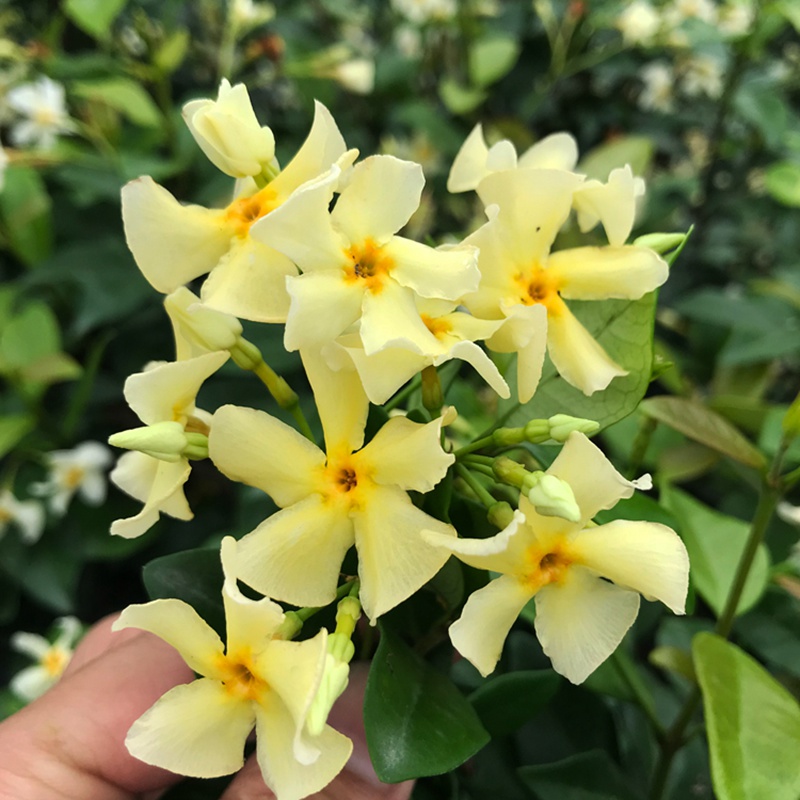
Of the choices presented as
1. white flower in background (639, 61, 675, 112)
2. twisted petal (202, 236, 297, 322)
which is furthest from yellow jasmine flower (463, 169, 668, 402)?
white flower in background (639, 61, 675, 112)

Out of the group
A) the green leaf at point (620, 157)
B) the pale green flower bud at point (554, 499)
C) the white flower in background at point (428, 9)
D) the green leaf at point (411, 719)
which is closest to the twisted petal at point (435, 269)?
the pale green flower bud at point (554, 499)

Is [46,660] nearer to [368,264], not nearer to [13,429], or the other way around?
[13,429]

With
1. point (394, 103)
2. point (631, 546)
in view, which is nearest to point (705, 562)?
point (631, 546)

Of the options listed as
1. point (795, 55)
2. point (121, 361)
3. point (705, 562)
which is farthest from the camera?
point (795, 55)

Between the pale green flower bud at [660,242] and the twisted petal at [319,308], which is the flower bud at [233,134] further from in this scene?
the pale green flower bud at [660,242]

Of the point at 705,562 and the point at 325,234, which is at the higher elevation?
the point at 325,234

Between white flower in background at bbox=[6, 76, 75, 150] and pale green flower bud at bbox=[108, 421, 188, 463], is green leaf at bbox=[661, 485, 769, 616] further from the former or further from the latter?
white flower in background at bbox=[6, 76, 75, 150]

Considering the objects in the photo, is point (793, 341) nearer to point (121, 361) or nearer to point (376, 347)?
point (376, 347)
